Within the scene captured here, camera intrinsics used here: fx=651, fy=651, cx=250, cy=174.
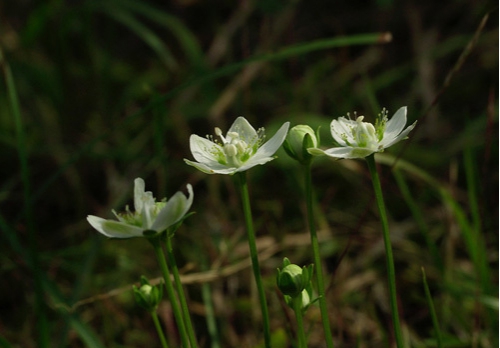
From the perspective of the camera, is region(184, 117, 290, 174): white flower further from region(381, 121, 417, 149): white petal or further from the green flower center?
region(381, 121, 417, 149): white petal

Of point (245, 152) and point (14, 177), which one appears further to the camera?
point (14, 177)

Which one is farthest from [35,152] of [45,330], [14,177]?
[45,330]

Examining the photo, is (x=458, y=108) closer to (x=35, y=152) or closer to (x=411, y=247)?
(x=411, y=247)

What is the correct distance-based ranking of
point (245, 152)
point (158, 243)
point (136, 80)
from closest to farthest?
point (158, 243)
point (245, 152)
point (136, 80)

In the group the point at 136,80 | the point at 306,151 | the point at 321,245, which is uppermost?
the point at 306,151

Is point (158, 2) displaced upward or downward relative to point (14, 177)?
upward

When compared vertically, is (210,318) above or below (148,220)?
below

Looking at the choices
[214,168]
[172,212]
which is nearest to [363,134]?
[214,168]

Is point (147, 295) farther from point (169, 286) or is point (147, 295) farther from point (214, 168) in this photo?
point (214, 168)

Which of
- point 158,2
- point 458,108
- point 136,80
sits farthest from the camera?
point 158,2
